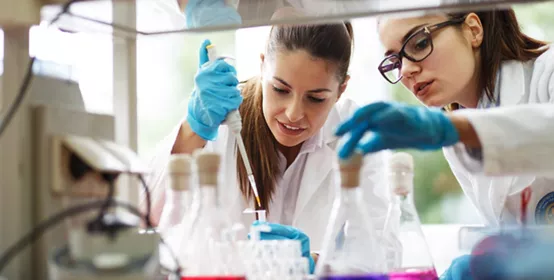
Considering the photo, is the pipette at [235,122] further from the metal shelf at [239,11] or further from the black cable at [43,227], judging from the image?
the black cable at [43,227]

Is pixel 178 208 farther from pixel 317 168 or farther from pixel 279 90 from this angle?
pixel 317 168

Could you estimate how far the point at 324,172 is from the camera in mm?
2398

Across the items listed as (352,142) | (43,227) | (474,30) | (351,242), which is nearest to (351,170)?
(352,142)

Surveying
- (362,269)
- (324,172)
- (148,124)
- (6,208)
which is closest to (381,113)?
(362,269)

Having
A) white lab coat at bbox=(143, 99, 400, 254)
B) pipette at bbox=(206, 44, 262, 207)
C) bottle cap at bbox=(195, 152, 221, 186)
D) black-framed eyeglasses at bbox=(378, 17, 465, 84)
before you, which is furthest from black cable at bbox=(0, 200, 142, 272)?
black-framed eyeglasses at bbox=(378, 17, 465, 84)

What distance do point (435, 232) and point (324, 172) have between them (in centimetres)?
109

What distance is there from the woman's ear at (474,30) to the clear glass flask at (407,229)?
100 cm

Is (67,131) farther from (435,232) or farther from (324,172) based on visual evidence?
(435,232)

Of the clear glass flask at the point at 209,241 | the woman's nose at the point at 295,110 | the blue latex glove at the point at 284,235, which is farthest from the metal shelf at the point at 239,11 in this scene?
the woman's nose at the point at 295,110

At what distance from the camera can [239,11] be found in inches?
47.3

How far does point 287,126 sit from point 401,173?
3.37 feet

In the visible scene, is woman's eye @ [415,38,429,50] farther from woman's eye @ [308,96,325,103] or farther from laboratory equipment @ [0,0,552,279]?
laboratory equipment @ [0,0,552,279]

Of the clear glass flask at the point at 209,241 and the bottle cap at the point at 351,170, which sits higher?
the bottle cap at the point at 351,170

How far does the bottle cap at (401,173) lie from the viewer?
1.23 metres
